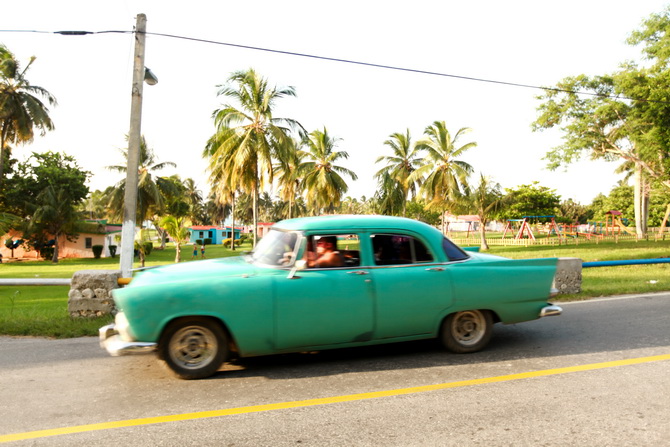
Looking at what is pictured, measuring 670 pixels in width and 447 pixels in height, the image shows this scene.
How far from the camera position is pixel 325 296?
4.79 metres

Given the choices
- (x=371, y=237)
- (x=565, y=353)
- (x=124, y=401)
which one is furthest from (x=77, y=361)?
(x=565, y=353)

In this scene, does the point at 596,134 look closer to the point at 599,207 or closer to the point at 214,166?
the point at 214,166

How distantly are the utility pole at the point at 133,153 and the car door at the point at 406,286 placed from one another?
206 inches

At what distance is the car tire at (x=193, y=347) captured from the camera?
458cm

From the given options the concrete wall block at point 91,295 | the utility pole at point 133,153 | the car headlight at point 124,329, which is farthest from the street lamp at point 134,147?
the car headlight at point 124,329

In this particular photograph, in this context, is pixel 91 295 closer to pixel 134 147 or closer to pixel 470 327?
pixel 134 147

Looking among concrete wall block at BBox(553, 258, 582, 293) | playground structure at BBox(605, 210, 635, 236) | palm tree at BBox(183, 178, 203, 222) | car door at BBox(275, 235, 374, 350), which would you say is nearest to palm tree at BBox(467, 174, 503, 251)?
playground structure at BBox(605, 210, 635, 236)

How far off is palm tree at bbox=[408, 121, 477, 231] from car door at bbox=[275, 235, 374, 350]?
113 ft

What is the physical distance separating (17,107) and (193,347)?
143 ft

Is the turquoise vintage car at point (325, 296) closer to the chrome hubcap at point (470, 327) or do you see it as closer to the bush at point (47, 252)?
the chrome hubcap at point (470, 327)

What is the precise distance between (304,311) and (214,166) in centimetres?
2790

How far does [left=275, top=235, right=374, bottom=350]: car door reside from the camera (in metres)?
4.71

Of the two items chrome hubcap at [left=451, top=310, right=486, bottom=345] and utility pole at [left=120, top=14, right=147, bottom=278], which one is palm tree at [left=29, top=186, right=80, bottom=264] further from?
chrome hubcap at [left=451, top=310, right=486, bottom=345]

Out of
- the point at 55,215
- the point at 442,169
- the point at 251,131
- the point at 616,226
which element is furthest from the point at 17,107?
the point at 616,226
